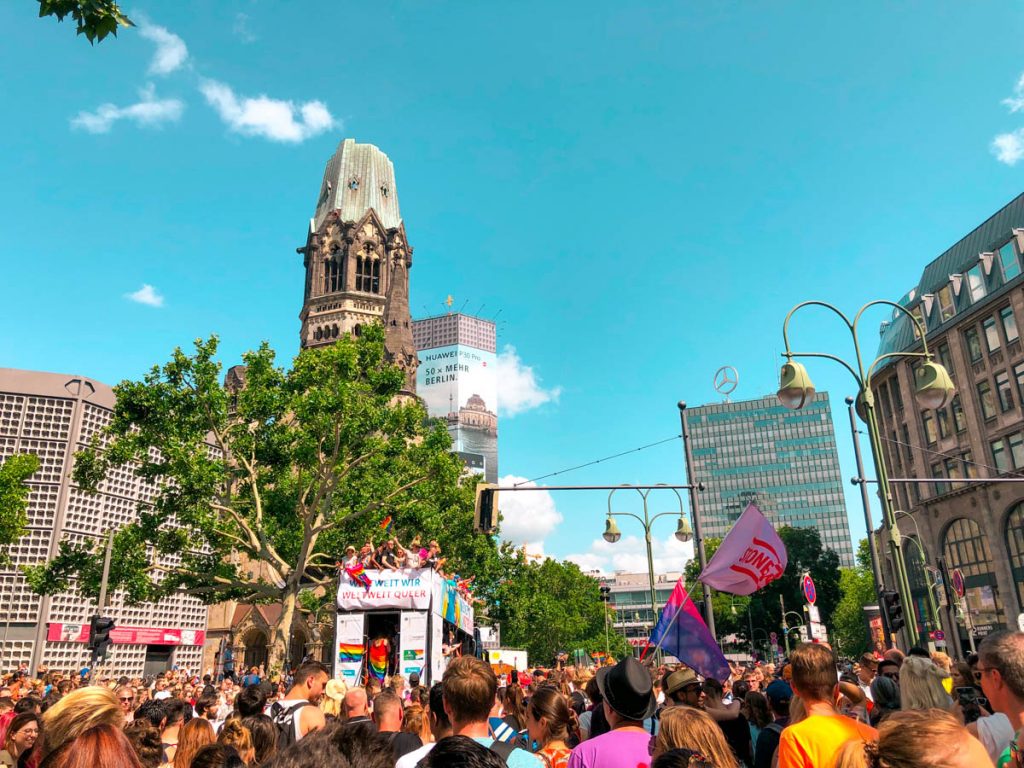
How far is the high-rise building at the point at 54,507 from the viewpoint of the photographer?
34.6 m

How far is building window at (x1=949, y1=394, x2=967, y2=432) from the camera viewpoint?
4634 centimetres

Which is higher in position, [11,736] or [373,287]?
[373,287]

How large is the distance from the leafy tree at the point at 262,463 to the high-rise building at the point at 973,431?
26274 mm

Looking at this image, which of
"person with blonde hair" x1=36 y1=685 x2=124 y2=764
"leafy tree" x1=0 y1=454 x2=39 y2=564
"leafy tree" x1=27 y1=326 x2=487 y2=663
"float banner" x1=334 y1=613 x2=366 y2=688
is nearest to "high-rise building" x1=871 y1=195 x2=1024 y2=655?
"leafy tree" x1=27 y1=326 x2=487 y2=663

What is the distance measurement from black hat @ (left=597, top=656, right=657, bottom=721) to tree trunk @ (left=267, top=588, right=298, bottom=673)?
22.1m

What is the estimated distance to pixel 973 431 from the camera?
45094 millimetres

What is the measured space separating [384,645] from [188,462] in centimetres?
1129

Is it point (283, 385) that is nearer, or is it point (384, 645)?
point (384, 645)

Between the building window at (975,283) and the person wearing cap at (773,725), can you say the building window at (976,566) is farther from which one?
the person wearing cap at (773,725)

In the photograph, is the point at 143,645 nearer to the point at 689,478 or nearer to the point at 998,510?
the point at 689,478

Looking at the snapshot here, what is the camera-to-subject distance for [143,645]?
131ft

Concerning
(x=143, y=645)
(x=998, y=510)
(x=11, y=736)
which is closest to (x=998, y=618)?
(x=998, y=510)

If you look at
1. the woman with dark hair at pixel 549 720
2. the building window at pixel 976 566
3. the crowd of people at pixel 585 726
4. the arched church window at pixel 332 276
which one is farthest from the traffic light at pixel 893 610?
the arched church window at pixel 332 276

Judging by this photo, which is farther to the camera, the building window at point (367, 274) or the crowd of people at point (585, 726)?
the building window at point (367, 274)
